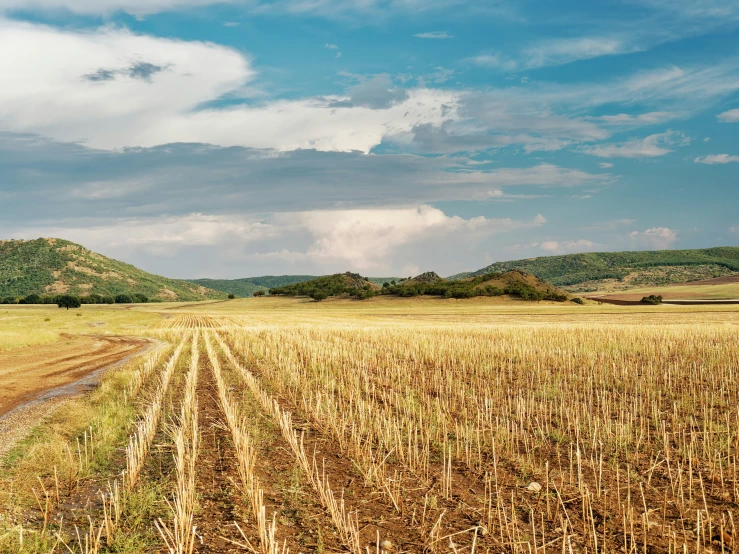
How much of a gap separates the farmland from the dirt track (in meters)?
2.65

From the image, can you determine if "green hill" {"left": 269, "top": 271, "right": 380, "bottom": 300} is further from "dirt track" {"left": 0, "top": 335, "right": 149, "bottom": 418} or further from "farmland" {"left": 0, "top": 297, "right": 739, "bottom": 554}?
"farmland" {"left": 0, "top": 297, "right": 739, "bottom": 554}

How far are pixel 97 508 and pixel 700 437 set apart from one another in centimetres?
1204

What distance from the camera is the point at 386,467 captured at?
10.4 metres

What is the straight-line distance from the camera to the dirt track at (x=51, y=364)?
20.2 metres

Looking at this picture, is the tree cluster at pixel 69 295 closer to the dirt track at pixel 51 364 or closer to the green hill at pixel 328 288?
the green hill at pixel 328 288

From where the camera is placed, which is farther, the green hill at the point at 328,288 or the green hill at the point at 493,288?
the green hill at the point at 328,288

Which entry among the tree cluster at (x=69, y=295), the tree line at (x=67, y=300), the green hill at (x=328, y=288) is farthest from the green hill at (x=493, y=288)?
the tree cluster at (x=69, y=295)

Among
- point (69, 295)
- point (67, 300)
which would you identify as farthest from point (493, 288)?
point (69, 295)

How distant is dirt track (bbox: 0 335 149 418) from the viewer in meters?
20.2

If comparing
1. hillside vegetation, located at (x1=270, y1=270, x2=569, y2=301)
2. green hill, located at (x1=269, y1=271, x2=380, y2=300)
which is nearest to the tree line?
green hill, located at (x1=269, y1=271, x2=380, y2=300)

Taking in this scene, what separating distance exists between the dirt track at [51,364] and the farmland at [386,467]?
2.65 meters

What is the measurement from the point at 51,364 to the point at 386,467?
24582 mm

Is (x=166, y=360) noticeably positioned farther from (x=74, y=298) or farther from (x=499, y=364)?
(x=74, y=298)

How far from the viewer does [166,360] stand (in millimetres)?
28047
